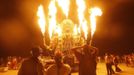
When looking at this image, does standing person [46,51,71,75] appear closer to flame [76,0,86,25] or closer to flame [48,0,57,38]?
flame [76,0,86,25]

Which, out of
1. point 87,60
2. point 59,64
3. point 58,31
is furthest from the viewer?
point 58,31

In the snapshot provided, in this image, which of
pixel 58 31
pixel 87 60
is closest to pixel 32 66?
pixel 87 60

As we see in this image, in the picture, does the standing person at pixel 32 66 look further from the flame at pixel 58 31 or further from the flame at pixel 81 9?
the flame at pixel 58 31

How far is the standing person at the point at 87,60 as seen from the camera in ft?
28.4

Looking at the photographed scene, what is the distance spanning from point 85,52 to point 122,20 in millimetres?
32941

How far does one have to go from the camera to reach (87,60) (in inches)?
342

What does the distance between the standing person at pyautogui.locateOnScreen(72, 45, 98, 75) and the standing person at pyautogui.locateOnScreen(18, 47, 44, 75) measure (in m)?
2.29

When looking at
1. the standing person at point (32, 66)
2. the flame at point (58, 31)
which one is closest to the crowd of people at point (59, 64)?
the standing person at point (32, 66)

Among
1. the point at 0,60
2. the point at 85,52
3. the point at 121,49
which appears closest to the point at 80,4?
the point at 85,52

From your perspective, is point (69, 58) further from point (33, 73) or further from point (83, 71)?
point (33, 73)

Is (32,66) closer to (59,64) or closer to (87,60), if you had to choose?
(59,64)

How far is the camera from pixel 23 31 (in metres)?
41.6

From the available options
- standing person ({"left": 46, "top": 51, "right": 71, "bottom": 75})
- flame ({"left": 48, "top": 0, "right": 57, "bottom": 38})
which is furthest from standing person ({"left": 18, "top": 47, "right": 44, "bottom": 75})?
flame ({"left": 48, "top": 0, "right": 57, "bottom": 38})

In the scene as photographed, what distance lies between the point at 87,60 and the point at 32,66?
247cm
